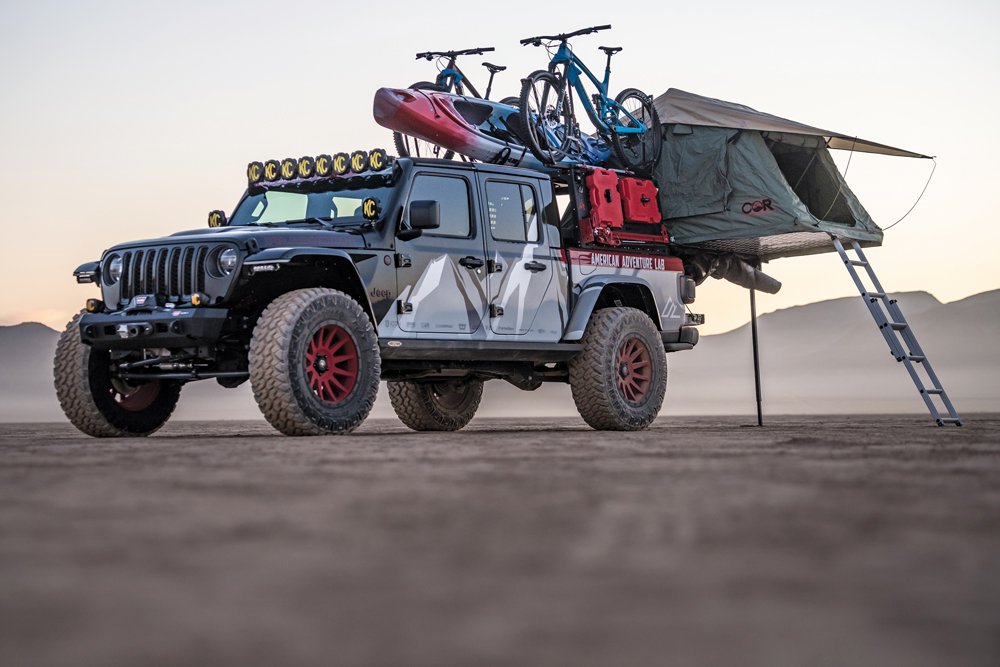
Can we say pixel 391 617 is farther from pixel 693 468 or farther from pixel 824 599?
pixel 693 468

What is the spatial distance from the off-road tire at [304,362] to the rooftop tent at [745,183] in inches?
195

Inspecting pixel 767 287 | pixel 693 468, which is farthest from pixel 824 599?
pixel 767 287

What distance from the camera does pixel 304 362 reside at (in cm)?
941

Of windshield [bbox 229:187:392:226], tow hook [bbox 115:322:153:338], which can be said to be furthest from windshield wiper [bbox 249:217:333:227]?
tow hook [bbox 115:322:153:338]

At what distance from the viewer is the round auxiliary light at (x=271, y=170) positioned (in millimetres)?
11500

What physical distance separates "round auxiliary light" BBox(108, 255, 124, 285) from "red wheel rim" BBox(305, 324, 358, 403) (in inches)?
69.5

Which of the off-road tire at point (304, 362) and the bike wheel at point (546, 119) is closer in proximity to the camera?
the off-road tire at point (304, 362)

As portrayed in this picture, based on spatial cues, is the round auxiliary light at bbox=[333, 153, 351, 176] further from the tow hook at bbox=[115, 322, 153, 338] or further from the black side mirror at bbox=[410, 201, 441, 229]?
the tow hook at bbox=[115, 322, 153, 338]

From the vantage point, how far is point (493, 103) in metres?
13.4

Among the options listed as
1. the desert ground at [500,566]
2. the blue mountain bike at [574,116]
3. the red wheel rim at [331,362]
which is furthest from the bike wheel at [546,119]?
the desert ground at [500,566]

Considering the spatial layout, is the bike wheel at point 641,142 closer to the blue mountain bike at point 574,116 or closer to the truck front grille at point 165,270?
the blue mountain bike at point 574,116

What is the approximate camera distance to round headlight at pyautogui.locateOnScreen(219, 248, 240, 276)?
31.5 feet

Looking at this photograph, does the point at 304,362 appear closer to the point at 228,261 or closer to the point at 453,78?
the point at 228,261

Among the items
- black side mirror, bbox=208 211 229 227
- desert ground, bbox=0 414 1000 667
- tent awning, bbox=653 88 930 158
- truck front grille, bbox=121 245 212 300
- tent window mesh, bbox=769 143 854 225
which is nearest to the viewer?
desert ground, bbox=0 414 1000 667
